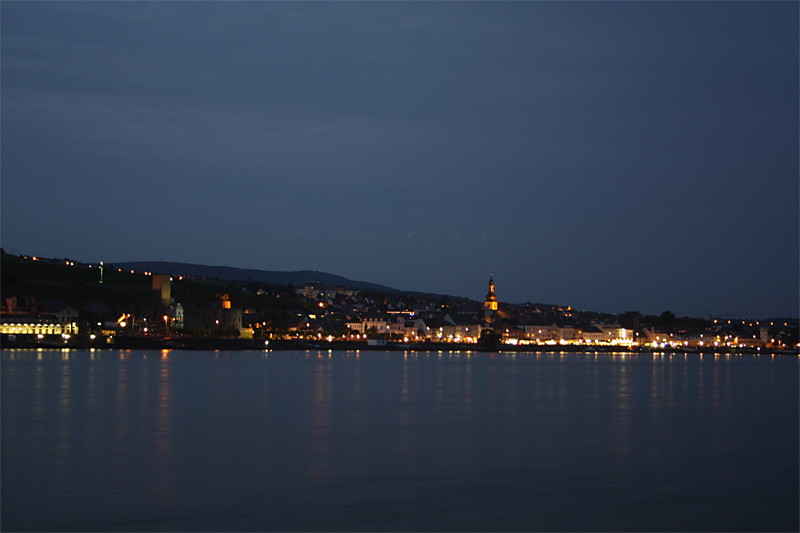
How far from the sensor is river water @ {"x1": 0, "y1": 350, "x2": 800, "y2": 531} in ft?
32.6

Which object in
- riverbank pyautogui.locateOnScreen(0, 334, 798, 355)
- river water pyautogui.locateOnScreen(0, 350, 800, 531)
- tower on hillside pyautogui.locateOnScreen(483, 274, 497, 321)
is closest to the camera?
river water pyautogui.locateOnScreen(0, 350, 800, 531)

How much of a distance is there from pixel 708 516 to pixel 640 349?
101 m

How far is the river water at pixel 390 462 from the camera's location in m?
9.93

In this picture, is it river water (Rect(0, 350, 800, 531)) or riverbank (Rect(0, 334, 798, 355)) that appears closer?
river water (Rect(0, 350, 800, 531))

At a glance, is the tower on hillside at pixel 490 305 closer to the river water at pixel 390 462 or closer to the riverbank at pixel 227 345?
the riverbank at pixel 227 345

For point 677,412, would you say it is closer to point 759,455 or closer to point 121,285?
point 759,455

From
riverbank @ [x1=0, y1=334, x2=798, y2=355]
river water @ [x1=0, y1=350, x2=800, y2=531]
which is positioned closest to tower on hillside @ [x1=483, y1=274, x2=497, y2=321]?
riverbank @ [x1=0, y1=334, x2=798, y2=355]

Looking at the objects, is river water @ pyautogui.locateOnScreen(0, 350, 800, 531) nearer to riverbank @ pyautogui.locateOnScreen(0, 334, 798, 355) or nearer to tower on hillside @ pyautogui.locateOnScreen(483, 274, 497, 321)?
riverbank @ pyautogui.locateOnScreen(0, 334, 798, 355)

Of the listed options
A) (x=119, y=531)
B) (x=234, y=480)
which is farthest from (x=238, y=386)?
(x=119, y=531)

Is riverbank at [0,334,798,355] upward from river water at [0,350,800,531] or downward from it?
downward

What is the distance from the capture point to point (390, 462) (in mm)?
13742

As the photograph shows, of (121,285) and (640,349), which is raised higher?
(121,285)

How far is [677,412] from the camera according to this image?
22.8 metres

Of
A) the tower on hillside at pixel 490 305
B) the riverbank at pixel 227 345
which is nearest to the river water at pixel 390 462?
the riverbank at pixel 227 345
